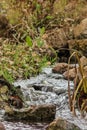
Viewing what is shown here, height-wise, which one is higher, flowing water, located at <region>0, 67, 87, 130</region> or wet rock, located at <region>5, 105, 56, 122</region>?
wet rock, located at <region>5, 105, 56, 122</region>

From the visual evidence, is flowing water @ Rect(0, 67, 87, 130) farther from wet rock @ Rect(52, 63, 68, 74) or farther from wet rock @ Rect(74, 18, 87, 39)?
wet rock @ Rect(74, 18, 87, 39)

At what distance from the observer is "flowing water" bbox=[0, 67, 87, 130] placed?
4.77 metres

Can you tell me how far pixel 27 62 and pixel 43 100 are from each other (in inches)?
103

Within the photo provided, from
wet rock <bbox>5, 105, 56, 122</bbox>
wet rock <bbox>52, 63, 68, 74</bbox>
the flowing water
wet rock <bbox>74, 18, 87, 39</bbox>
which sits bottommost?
wet rock <bbox>74, 18, 87, 39</bbox>

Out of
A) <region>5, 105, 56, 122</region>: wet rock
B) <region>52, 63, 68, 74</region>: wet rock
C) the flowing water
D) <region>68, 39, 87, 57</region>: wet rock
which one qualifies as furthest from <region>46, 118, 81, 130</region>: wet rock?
<region>68, 39, 87, 57</region>: wet rock

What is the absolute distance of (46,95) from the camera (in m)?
6.47

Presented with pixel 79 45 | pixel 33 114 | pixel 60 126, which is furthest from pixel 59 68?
pixel 60 126

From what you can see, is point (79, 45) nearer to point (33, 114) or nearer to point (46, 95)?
point (46, 95)

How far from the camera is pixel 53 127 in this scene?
4.29 m

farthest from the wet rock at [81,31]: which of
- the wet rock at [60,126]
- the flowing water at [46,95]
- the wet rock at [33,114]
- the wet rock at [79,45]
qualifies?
the wet rock at [60,126]

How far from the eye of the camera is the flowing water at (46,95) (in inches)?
188

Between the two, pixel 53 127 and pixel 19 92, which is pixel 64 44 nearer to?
pixel 19 92

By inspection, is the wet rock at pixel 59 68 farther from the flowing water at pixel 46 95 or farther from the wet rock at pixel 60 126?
the wet rock at pixel 60 126

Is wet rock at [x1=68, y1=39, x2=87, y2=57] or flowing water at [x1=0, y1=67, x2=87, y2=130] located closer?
flowing water at [x1=0, y1=67, x2=87, y2=130]
